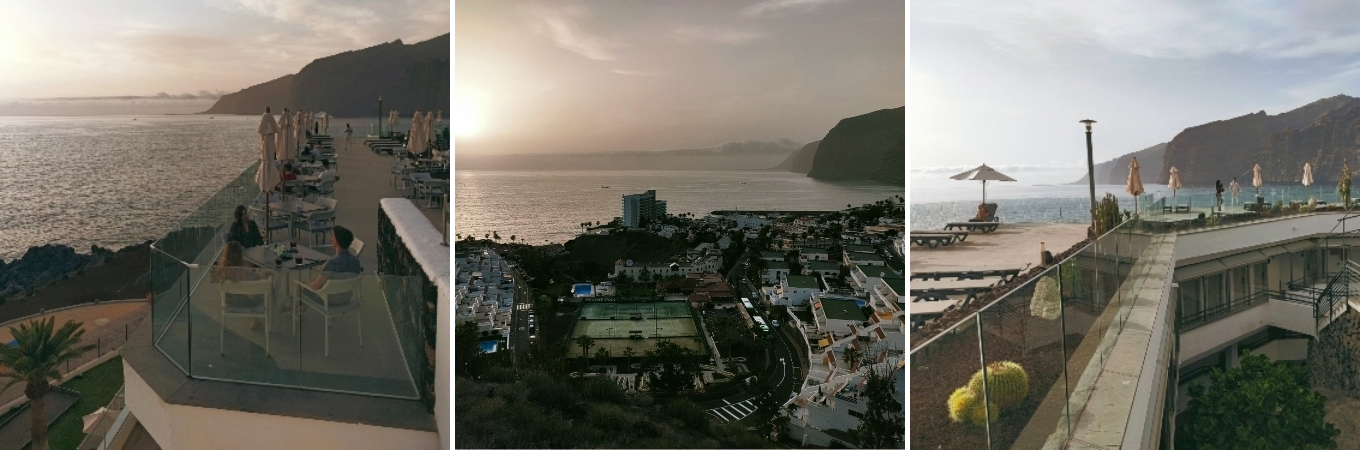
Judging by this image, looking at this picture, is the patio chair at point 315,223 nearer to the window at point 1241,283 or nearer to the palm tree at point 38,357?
the palm tree at point 38,357

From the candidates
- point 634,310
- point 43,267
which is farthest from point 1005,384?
point 43,267

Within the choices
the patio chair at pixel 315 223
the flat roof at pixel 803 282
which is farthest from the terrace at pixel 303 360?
the flat roof at pixel 803 282

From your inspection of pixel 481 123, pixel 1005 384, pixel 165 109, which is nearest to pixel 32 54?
pixel 165 109

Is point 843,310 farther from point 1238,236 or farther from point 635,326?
point 1238,236

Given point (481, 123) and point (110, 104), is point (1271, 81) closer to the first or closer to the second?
point (481, 123)

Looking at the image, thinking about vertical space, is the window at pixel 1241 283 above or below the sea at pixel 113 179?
below

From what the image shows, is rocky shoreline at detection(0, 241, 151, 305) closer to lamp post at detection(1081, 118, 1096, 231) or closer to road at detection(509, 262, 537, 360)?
road at detection(509, 262, 537, 360)

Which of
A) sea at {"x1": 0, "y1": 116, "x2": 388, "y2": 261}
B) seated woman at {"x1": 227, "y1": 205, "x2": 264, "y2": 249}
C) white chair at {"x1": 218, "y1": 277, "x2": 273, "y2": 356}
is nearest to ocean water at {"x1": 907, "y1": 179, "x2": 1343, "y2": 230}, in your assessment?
white chair at {"x1": 218, "y1": 277, "x2": 273, "y2": 356}
